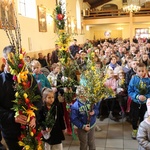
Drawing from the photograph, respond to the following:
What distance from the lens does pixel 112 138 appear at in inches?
147

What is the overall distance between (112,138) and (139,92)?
967 millimetres

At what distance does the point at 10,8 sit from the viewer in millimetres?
5590

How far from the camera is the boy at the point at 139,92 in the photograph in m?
3.44

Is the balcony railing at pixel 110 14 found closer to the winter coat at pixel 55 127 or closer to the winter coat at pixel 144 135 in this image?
the winter coat at pixel 55 127

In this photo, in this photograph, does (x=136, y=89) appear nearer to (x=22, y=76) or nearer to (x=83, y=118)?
(x=83, y=118)

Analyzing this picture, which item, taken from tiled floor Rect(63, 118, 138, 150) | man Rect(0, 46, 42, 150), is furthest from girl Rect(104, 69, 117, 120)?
man Rect(0, 46, 42, 150)

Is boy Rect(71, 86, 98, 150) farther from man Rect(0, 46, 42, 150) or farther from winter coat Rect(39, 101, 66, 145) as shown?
man Rect(0, 46, 42, 150)

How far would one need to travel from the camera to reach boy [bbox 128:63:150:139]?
3.44 m

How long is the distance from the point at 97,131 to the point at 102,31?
2349cm

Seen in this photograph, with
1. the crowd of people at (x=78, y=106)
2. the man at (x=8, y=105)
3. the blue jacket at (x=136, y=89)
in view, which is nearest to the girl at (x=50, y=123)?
the crowd of people at (x=78, y=106)

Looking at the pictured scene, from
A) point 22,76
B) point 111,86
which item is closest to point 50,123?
point 22,76

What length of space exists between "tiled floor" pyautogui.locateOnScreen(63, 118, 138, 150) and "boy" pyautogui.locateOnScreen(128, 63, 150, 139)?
0.70 ft

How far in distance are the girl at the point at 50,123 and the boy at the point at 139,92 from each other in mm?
1448

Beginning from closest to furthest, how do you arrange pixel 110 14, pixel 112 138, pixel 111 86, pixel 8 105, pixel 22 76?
pixel 22 76, pixel 8 105, pixel 112 138, pixel 111 86, pixel 110 14
